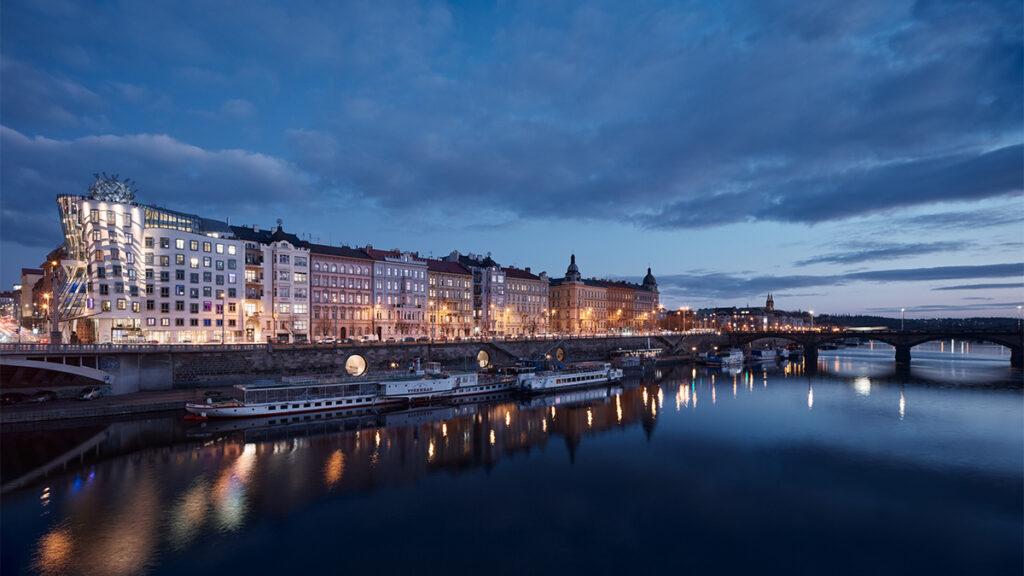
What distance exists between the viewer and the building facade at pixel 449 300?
396 ft

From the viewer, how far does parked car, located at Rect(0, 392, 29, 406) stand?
2083 inches

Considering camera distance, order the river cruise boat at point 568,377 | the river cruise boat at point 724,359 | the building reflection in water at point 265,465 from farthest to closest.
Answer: the river cruise boat at point 724,359 < the river cruise boat at point 568,377 < the building reflection in water at point 265,465

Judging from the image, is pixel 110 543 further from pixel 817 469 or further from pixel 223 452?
pixel 817 469

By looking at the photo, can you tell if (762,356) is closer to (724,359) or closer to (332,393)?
(724,359)

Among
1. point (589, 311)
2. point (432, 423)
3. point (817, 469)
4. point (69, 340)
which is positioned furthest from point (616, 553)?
point (589, 311)

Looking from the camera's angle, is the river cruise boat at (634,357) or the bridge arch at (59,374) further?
the river cruise boat at (634,357)

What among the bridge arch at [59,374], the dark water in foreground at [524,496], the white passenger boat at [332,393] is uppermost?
the bridge arch at [59,374]

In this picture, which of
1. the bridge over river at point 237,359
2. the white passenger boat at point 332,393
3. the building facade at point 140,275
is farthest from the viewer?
the building facade at point 140,275

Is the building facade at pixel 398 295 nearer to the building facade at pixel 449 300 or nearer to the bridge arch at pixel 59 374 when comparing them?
the building facade at pixel 449 300

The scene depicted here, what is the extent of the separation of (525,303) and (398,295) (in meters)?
46.5

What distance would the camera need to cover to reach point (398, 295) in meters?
111

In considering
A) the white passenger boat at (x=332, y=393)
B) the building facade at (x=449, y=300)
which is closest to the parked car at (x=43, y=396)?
the white passenger boat at (x=332, y=393)

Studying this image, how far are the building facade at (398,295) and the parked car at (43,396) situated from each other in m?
54.7

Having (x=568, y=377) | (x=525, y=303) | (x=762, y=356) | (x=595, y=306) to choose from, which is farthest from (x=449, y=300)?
(x=762, y=356)
